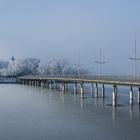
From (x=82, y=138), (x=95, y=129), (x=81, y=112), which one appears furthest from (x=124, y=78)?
(x=82, y=138)

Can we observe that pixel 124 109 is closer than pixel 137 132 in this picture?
No

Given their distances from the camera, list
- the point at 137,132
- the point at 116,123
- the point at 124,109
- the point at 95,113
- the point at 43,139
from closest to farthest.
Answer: the point at 43,139
the point at 137,132
the point at 116,123
the point at 95,113
the point at 124,109

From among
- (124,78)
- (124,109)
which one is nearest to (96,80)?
(124,78)

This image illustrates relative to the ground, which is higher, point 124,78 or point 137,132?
point 124,78

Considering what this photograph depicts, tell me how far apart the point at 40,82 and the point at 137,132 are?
101024 millimetres

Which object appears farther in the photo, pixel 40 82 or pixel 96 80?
pixel 40 82

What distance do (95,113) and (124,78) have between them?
1429 cm

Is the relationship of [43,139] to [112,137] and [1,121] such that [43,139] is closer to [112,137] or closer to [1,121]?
[112,137]

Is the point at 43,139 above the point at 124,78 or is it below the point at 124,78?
below

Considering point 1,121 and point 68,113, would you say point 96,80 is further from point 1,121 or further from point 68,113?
point 1,121

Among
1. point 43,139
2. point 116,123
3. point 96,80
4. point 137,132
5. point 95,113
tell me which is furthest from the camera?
point 96,80

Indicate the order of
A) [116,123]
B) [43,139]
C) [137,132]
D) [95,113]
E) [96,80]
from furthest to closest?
[96,80]
[95,113]
[116,123]
[137,132]
[43,139]

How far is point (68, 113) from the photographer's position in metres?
50.6

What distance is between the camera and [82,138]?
110 feet
